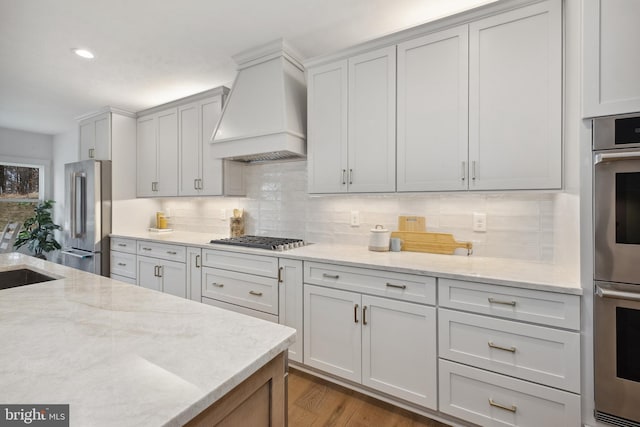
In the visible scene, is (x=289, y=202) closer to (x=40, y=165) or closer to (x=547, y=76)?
(x=547, y=76)

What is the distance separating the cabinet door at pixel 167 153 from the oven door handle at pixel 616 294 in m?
3.57

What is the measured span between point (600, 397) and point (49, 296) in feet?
7.48

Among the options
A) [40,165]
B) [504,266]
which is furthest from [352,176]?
[40,165]

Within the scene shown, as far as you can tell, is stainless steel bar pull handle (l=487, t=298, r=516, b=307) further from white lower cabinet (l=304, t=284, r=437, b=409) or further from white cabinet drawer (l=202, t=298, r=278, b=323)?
white cabinet drawer (l=202, t=298, r=278, b=323)

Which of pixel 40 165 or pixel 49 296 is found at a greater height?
pixel 40 165

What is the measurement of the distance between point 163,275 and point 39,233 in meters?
3.23

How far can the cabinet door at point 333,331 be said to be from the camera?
1.95 meters

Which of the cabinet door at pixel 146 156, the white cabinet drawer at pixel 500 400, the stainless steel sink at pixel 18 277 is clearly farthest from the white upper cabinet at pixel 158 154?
the white cabinet drawer at pixel 500 400

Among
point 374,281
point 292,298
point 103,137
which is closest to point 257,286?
point 292,298

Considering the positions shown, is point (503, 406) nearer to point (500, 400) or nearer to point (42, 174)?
point (500, 400)

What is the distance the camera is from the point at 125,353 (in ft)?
2.32

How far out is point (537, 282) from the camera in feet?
4.70

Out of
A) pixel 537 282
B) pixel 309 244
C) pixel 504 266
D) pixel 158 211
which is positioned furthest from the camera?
pixel 158 211

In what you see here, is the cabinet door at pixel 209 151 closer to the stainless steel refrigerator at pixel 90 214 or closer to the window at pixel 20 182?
the stainless steel refrigerator at pixel 90 214
